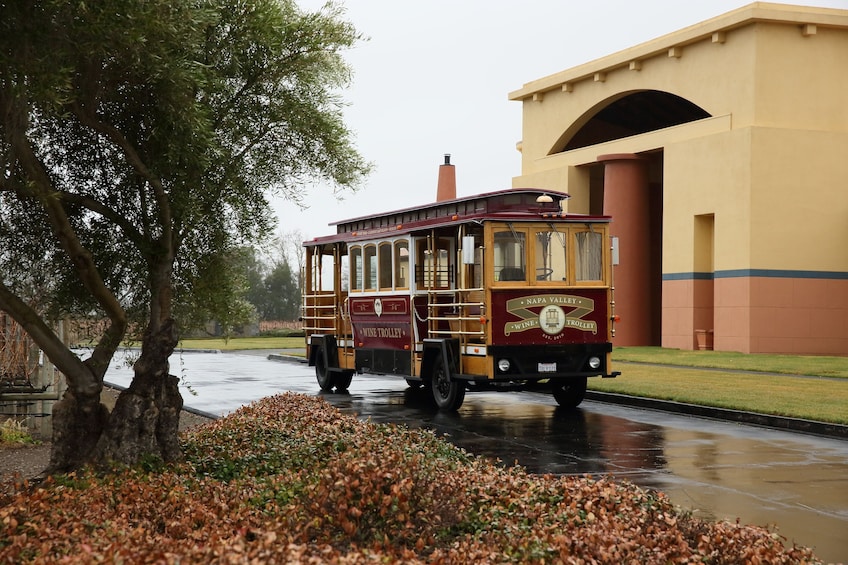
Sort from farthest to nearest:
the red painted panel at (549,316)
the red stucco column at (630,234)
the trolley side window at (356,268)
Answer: the red stucco column at (630,234), the trolley side window at (356,268), the red painted panel at (549,316)

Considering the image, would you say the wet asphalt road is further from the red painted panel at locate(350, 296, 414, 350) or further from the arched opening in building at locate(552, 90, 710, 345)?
the arched opening in building at locate(552, 90, 710, 345)

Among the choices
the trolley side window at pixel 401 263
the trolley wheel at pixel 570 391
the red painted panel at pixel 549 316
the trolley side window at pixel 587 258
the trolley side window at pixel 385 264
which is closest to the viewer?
the red painted panel at pixel 549 316

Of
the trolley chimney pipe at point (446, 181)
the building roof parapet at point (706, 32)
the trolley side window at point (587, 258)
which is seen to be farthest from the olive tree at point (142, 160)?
the building roof parapet at point (706, 32)

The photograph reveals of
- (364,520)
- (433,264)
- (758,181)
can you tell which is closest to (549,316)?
(433,264)

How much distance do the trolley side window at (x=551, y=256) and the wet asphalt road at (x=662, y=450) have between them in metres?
2.17

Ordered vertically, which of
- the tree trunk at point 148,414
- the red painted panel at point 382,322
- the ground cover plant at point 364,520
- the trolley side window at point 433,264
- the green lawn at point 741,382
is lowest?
the green lawn at point 741,382

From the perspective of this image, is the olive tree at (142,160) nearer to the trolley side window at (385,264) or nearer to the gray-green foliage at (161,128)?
the gray-green foliage at (161,128)

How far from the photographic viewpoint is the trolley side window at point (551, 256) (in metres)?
16.5

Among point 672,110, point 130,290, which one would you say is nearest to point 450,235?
point 130,290

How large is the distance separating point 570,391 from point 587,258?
8.20 feet

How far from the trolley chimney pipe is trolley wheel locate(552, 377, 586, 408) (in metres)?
12.1

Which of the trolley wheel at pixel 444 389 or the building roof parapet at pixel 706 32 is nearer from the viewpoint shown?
the trolley wheel at pixel 444 389

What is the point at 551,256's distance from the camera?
16.5 metres

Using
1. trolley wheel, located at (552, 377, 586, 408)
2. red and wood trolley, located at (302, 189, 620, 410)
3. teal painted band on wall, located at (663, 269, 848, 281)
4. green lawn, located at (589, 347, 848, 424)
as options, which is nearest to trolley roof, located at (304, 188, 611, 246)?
red and wood trolley, located at (302, 189, 620, 410)
